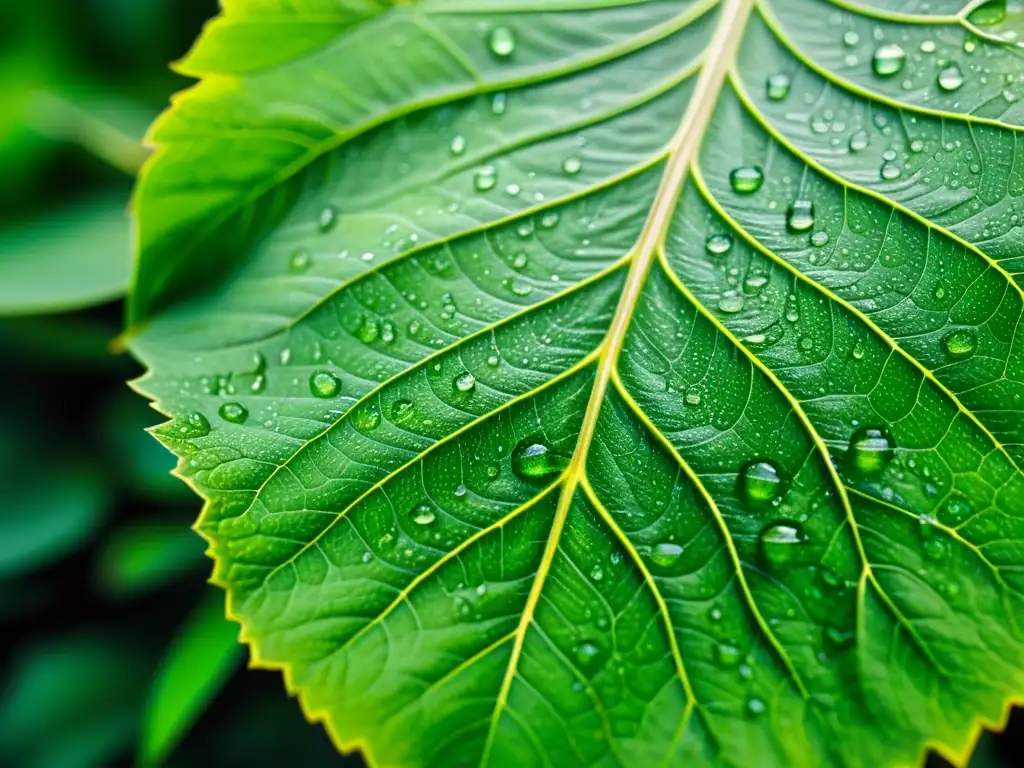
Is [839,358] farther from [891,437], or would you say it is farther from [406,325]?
[406,325]

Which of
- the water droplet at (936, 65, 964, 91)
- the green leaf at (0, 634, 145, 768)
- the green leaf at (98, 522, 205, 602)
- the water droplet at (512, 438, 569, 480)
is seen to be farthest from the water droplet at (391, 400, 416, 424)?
the green leaf at (0, 634, 145, 768)

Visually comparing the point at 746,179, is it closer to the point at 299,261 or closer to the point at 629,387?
the point at 629,387

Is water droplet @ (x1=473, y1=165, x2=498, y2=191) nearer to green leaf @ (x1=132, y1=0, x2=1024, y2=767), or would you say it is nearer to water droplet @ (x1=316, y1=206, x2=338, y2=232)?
green leaf @ (x1=132, y1=0, x2=1024, y2=767)

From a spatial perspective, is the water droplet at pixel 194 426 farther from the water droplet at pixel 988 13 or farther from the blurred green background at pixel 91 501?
the water droplet at pixel 988 13

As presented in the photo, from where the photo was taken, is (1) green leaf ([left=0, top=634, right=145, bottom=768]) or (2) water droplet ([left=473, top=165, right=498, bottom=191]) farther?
(1) green leaf ([left=0, top=634, right=145, bottom=768])

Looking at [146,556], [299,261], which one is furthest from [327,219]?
[146,556]

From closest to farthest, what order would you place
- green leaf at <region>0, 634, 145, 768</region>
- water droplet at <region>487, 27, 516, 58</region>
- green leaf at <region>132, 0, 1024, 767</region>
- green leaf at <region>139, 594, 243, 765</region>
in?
green leaf at <region>132, 0, 1024, 767</region> → water droplet at <region>487, 27, 516, 58</region> → green leaf at <region>139, 594, 243, 765</region> → green leaf at <region>0, 634, 145, 768</region>

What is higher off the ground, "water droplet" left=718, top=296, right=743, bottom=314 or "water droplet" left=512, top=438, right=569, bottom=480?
"water droplet" left=718, top=296, right=743, bottom=314

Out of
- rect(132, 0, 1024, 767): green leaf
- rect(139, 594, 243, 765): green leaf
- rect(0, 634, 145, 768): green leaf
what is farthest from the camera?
rect(0, 634, 145, 768): green leaf
